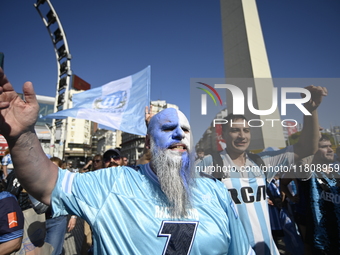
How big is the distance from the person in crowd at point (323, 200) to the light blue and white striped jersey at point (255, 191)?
0.80ft

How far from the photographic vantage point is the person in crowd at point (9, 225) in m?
1.84

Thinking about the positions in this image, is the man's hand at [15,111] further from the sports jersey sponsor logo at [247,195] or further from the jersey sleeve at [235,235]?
the sports jersey sponsor logo at [247,195]

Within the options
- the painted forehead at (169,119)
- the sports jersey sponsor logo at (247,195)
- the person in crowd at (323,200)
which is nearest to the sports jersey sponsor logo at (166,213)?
the painted forehead at (169,119)

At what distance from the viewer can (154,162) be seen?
1470mm

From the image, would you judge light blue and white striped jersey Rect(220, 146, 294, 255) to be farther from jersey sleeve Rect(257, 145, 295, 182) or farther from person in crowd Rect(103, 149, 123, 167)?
person in crowd Rect(103, 149, 123, 167)

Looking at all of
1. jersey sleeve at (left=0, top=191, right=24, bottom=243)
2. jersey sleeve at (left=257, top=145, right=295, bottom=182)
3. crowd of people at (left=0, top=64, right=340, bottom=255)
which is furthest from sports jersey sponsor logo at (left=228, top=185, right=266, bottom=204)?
jersey sleeve at (left=0, top=191, right=24, bottom=243)

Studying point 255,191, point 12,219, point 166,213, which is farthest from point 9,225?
point 255,191

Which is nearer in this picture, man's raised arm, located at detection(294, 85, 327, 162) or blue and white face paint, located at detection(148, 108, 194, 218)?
blue and white face paint, located at detection(148, 108, 194, 218)

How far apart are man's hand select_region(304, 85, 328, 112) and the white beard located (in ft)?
4.36

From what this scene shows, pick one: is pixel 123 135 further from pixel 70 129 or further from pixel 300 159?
pixel 300 159

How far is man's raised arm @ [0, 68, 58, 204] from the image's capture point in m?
1.01

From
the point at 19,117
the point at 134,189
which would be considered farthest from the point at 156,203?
the point at 19,117

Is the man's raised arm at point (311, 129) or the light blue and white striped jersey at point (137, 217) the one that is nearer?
the light blue and white striped jersey at point (137, 217)

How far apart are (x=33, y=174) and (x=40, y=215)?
1.77 metres
